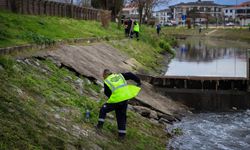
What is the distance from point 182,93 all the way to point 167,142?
7.65 m

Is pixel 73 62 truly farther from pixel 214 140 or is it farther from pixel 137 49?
pixel 137 49

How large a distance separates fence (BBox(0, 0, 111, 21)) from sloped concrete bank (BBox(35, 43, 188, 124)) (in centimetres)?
503

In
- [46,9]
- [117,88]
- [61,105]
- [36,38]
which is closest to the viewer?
[117,88]

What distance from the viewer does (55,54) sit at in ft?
55.9

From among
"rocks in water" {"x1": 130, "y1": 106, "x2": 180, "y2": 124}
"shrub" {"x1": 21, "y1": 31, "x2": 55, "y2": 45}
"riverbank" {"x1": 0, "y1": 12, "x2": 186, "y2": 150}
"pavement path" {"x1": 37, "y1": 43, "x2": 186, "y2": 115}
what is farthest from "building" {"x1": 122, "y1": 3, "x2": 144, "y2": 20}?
"rocks in water" {"x1": 130, "y1": 106, "x2": 180, "y2": 124}

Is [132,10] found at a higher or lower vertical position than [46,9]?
higher

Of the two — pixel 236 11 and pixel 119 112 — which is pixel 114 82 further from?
pixel 236 11

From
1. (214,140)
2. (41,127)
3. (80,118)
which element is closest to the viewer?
(41,127)

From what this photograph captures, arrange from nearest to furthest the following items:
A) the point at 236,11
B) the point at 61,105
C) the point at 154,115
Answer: the point at 61,105 < the point at 154,115 < the point at 236,11

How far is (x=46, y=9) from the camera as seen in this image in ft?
99.4

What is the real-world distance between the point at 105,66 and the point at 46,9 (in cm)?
1158

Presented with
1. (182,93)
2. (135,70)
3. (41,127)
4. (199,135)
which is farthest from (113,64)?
(41,127)

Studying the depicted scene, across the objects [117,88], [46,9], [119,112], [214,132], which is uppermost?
[46,9]

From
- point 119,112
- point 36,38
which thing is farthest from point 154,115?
point 36,38
